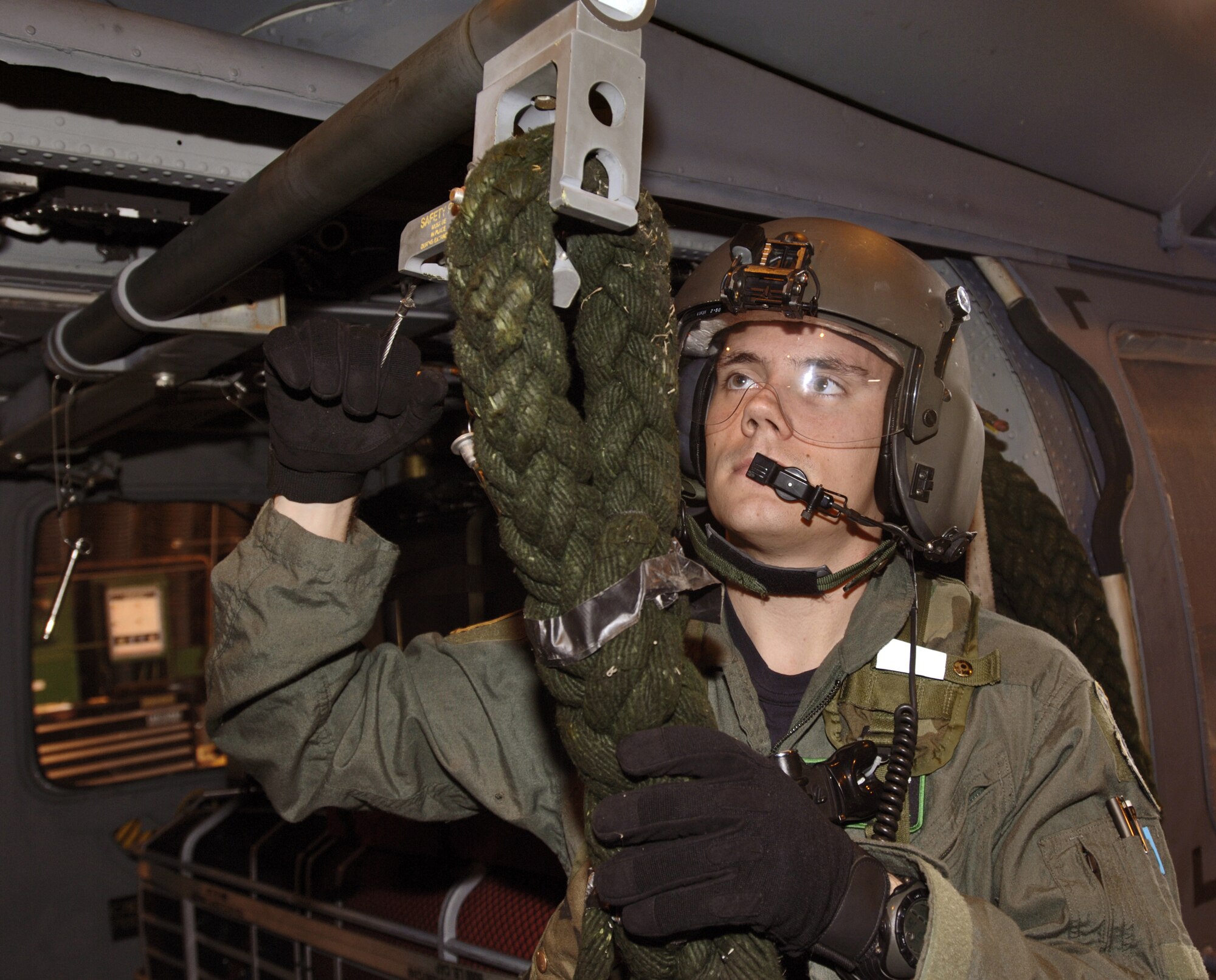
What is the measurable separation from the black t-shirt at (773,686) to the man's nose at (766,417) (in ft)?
1.07

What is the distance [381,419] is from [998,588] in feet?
6.07

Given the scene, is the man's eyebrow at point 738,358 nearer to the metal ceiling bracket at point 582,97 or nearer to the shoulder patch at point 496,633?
the shoulder patch at point 496,633

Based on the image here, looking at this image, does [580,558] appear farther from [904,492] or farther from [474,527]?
[474,527]

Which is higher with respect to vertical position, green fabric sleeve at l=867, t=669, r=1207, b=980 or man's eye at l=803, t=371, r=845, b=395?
man's eye at l=803, t=371, r=845, b=395

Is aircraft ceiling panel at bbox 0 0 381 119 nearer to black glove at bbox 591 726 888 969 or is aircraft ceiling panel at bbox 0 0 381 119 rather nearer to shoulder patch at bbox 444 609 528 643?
shoulder patch at bbox 444 609 528 643

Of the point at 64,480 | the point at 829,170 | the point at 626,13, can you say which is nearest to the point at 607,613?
the point at 626,13

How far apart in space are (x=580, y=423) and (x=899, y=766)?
3.00 ft

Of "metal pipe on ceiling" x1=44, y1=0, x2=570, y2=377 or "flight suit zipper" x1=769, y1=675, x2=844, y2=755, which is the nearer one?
"metal pipe on ceiling" x1=44, y1=0, x2=570, y2=377

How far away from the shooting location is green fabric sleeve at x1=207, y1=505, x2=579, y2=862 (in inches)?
57.3

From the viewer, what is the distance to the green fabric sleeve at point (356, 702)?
1455mm

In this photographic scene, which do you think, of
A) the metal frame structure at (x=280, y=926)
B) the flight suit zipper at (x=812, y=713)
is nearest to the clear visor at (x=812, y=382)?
the flight suit zipper at (x=812, y=713)

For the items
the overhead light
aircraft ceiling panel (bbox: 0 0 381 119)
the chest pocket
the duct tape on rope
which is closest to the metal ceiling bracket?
the overhead light

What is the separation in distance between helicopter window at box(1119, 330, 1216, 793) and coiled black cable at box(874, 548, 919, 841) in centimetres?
154

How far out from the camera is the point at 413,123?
3.98ft
